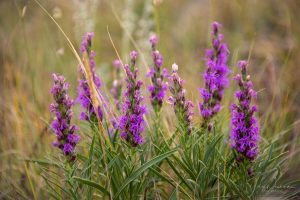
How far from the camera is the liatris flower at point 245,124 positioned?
85.8 inches

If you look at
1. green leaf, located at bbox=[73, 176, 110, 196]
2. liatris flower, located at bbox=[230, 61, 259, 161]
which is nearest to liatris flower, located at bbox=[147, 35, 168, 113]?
liatris flower, located at bbox=[230, 61, 259, 161]

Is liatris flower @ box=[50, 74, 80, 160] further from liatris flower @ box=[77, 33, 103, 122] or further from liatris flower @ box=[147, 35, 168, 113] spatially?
liatris flower @ box=[147, 35, 168, 113]

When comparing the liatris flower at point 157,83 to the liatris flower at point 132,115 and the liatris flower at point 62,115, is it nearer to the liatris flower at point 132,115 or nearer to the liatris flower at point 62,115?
the liatris flower at point 132,115

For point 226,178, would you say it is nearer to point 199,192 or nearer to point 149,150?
point 199,192

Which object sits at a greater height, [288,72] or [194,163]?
[288,72]

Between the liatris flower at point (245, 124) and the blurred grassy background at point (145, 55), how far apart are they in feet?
0.80

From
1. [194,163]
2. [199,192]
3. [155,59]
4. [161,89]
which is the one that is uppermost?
[155,59]

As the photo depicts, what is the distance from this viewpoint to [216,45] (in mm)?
2582

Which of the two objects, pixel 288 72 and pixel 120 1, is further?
pixel 120 1

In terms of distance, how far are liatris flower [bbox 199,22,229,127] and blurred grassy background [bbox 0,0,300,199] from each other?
0.63 feet

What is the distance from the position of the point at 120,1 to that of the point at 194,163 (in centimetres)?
665

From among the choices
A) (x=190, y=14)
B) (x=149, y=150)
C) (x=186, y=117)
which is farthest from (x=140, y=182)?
(x=190, y=14)

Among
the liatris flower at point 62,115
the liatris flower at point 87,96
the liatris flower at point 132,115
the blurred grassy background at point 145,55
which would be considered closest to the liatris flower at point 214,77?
the blurred grassy background at point 145,55

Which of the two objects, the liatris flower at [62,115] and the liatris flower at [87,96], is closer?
the liatris flower at [62,115]
